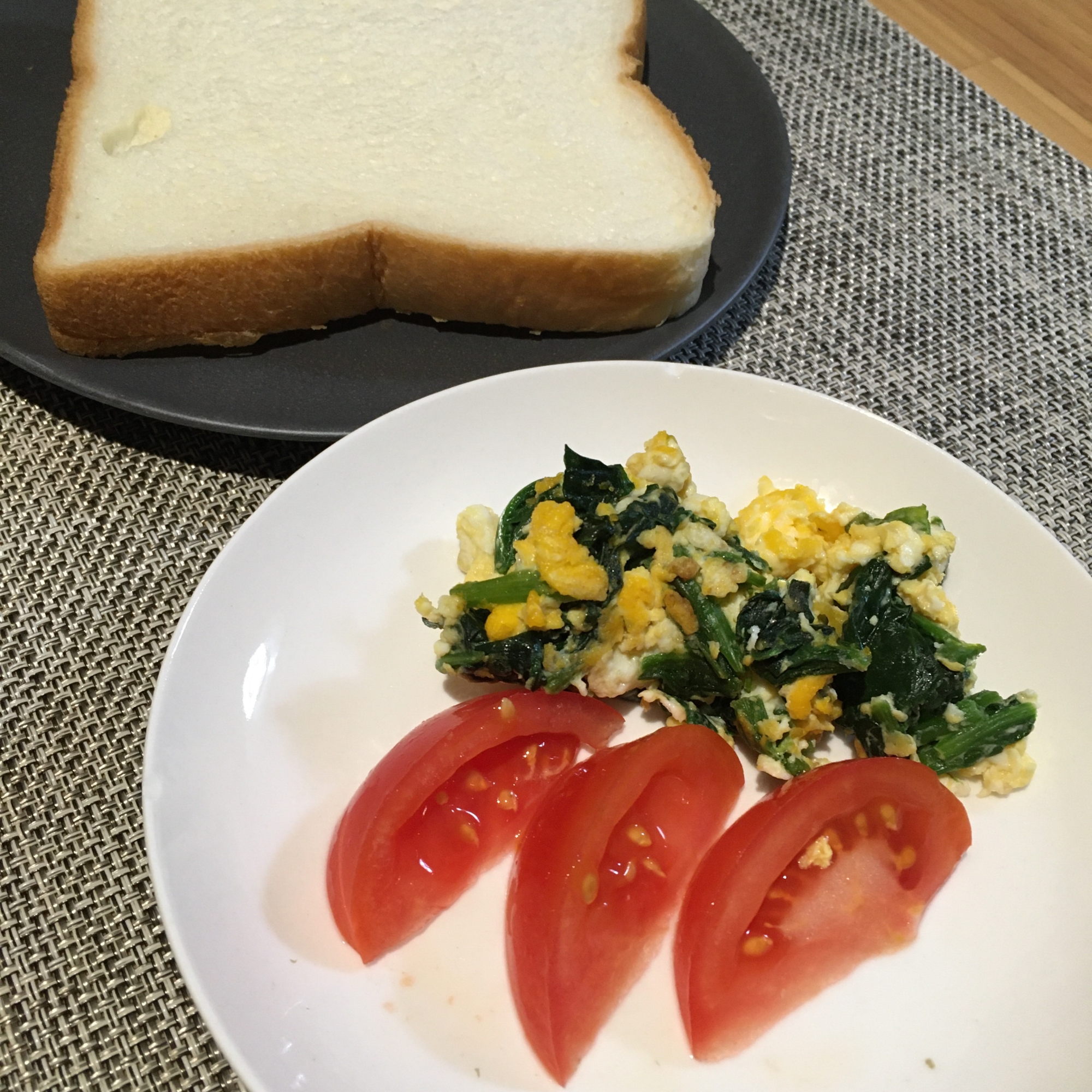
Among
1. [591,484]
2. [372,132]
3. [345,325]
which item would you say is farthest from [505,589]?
[372,132]

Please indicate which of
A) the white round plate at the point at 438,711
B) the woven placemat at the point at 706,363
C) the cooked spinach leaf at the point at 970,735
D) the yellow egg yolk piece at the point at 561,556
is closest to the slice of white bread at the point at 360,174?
the woven placemat at the point at 706,363

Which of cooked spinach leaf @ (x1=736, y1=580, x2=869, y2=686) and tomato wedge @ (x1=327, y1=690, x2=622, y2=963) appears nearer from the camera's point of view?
tomato wedge @ (x1=327, y1=690, x2=622, y2=963)

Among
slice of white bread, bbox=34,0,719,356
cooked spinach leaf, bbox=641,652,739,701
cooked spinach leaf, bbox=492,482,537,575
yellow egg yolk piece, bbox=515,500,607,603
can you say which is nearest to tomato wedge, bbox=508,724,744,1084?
cooked spinach leaf, bbox=641,652,739,701

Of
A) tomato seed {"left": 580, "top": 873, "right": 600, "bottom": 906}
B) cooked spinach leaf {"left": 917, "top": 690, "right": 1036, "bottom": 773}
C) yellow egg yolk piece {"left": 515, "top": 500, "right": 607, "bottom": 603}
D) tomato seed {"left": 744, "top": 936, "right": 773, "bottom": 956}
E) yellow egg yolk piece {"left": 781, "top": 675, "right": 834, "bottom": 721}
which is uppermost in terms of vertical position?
yellow egg yolk piece {"left": 515, "top": 500, "right": 607, "bottom": 603}

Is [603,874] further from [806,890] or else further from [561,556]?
[561,556]

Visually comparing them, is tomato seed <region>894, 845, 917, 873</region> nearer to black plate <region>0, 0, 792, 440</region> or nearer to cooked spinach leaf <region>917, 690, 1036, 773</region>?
cooked spinach leaf <region>917, 690, 1036, 773</region>

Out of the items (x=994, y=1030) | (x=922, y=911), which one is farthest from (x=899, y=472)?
(x=994, y=1030)
